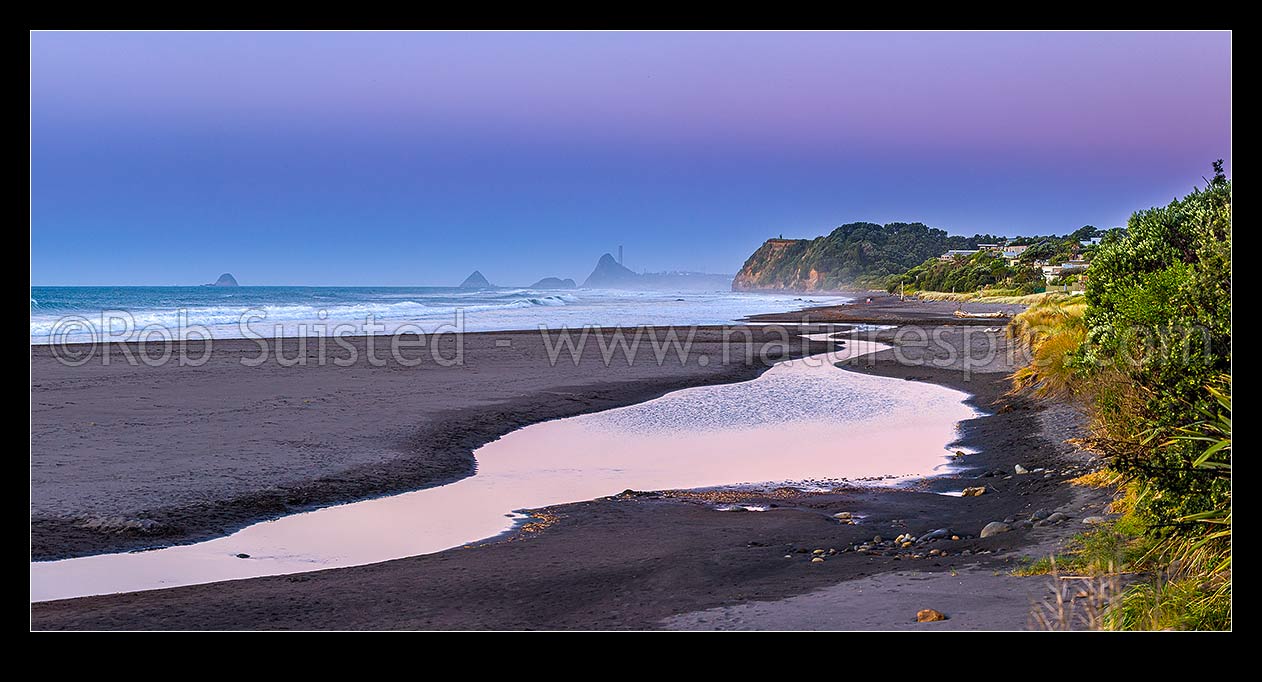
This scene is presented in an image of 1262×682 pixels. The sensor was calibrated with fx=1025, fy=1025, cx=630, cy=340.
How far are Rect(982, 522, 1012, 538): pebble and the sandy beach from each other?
0.44 ft

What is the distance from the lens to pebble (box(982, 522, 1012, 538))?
882cm

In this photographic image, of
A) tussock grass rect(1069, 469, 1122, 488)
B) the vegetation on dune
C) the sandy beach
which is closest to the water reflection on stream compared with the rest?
the sandy beach

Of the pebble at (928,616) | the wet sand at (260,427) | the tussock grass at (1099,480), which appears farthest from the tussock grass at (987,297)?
the pebble at (928,616)

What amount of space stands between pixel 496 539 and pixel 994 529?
4.36 meters

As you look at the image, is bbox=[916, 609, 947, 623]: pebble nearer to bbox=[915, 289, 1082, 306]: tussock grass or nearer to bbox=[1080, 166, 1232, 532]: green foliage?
bbox=[1080, 166, 1232, 532]: green foliage

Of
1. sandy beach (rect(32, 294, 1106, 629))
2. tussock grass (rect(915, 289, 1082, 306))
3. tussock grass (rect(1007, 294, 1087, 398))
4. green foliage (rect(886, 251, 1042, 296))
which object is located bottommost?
sandy beach (rect(32, 294, 1106, 629))

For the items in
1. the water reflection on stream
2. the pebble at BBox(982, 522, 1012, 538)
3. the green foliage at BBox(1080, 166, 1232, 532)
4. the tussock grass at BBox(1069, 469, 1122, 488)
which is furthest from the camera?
the tussock grass at BBox(1069, 469, 1122, 488)

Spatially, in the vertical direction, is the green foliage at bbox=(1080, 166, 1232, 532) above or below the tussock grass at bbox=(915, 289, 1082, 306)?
below

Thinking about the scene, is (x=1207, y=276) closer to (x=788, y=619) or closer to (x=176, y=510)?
(x=788, y=619)

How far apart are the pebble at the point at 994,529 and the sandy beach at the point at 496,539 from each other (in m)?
0.14

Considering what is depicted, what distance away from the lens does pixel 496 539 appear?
361 inches

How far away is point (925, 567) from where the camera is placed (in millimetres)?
7547
